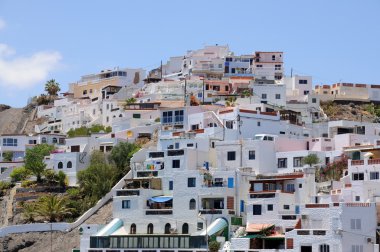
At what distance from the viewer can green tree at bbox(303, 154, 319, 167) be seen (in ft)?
250

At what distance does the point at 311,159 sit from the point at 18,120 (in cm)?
5457

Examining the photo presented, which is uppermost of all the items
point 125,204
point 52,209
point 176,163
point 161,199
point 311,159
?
point 311,159

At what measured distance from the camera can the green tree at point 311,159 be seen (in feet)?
250

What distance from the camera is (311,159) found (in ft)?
250

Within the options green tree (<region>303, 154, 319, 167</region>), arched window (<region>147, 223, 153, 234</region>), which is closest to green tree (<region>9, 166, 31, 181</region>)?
arched window (<region>147, 223, 153, 234</region>)

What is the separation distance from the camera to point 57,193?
3332 inches

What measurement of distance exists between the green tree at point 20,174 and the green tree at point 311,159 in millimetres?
24615

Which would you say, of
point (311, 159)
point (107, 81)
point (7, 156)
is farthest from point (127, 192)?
point (107, 81)

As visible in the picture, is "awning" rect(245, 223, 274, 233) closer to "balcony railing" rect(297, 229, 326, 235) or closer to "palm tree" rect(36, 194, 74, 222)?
"balcony railing" rect(297, 229, 326, 235)

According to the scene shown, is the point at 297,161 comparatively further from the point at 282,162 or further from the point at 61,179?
the point at 61,179

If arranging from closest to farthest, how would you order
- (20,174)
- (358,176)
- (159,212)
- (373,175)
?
(373,175) → (358,176) → (159,212) → (20,174)

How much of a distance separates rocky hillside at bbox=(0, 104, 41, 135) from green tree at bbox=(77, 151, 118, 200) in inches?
1301

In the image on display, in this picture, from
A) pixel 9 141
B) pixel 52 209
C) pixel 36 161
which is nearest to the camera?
pixel 52 209

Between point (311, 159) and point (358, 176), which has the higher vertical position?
point (311, 159)
